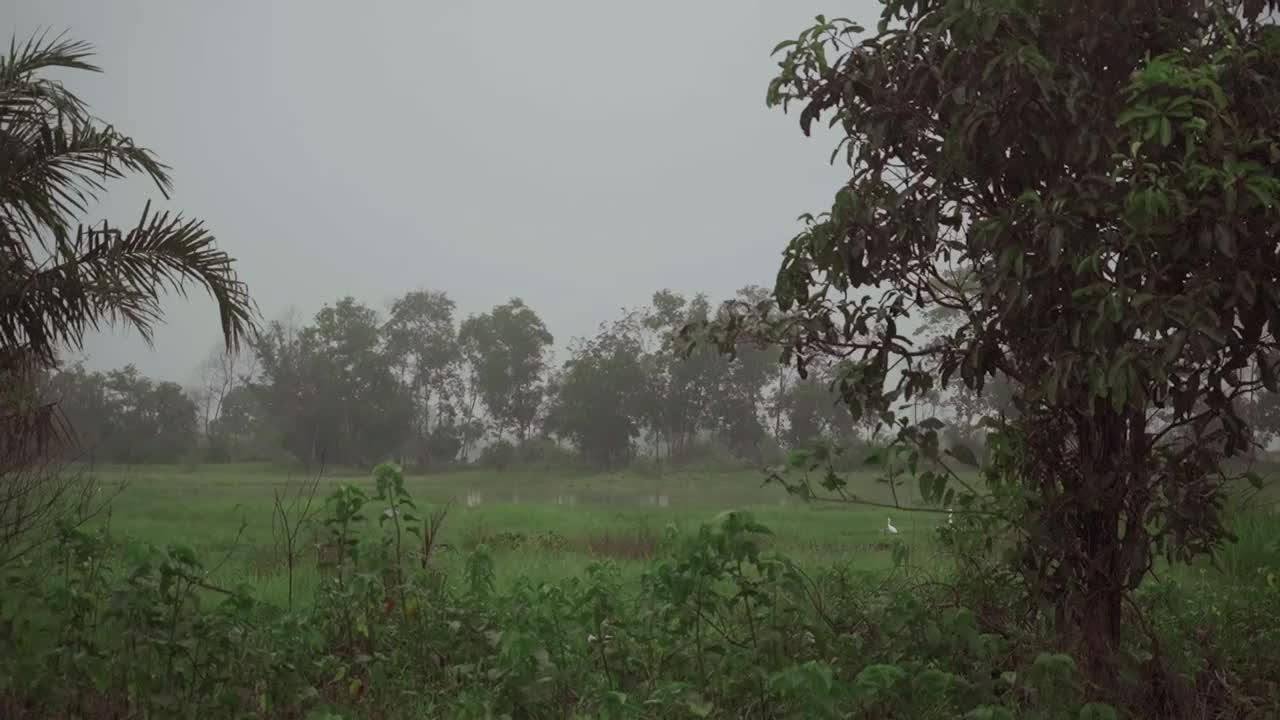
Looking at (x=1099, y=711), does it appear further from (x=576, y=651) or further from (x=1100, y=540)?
(x=576, y=651)

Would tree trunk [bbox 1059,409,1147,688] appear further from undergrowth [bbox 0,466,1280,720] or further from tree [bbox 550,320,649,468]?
tree [bbox 550,320,649,468]

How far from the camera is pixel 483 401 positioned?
43.0 metres

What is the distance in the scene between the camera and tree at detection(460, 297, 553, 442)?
4134cm

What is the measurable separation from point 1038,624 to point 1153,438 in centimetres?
100

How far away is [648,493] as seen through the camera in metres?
25.7

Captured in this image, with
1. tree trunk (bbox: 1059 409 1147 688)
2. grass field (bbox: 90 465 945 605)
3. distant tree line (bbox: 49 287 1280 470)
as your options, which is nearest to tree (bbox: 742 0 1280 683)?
tree trunk (bbox: 1059 409 1147 688)

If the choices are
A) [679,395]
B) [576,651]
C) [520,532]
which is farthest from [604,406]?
[576,651]

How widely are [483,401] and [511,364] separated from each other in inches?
98.9

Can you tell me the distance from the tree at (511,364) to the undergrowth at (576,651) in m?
36.6

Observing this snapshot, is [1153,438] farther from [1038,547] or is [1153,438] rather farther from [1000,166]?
[1000,166]

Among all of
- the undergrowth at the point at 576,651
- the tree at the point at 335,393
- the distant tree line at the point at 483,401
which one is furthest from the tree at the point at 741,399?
the undergrowth at the point at 576,651

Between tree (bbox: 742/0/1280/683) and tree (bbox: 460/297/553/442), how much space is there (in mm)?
37252

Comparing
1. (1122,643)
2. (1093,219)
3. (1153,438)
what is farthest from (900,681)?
(1093,219)

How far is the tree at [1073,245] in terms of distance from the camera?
10.7 feet
